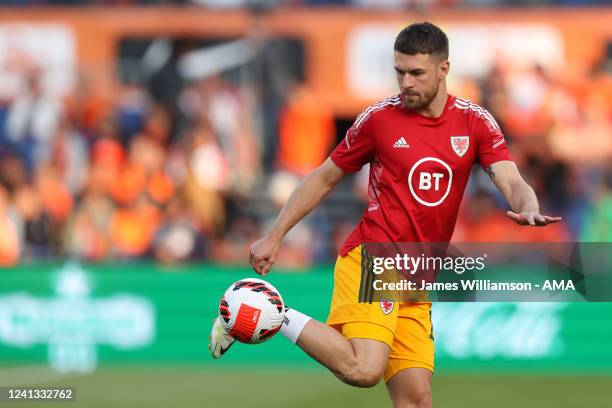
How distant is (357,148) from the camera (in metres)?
7.21

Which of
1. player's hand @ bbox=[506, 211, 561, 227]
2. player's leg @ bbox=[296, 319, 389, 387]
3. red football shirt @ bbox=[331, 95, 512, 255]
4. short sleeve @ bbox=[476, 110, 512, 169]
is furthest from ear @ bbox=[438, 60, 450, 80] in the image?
player's leg @ bbox=[296, 319, 389, 387]

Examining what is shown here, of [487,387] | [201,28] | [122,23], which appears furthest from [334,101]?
[487,387]

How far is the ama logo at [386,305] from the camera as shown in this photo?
7.00 metres

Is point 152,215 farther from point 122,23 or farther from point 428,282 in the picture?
point 428,282

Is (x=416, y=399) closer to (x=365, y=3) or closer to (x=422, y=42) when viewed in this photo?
(x=422, y=42)

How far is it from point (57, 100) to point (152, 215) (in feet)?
7.41

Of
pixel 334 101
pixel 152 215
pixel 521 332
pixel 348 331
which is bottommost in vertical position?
pixel 348 331

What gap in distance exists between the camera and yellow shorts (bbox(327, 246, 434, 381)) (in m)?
6.98

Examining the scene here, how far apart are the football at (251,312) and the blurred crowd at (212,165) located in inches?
314

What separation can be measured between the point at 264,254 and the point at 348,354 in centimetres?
77

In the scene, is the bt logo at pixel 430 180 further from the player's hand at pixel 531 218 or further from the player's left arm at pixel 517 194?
the player's hand at pixel 531 218

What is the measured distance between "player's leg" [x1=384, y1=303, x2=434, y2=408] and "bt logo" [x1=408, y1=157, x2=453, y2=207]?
61 centimetres

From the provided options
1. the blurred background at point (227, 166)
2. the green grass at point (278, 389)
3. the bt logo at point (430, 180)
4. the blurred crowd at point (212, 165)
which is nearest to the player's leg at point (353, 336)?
the bt logo at point (430, 180)

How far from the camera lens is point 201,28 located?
17062 millimetres
